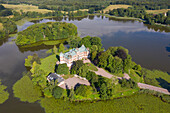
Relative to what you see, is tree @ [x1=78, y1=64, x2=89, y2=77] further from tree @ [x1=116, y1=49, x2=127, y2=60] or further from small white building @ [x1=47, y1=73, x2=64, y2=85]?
tree @ [x1=116, y1=49, x2=127, y2=60]

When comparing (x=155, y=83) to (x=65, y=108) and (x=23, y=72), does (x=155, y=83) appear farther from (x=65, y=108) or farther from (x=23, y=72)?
(x=23, y=72)

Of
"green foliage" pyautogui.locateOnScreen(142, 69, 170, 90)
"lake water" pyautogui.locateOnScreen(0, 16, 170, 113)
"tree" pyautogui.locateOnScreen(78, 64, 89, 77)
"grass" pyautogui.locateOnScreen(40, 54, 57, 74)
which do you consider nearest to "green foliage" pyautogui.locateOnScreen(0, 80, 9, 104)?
"lake water" pyautogui.locateOnScreen(0, 16, 170, 113)

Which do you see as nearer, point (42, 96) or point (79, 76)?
point (42, 96)

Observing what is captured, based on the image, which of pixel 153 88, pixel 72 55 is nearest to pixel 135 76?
pixel 153 88

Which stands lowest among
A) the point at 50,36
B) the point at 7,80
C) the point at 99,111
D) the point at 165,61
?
the point at 99,111

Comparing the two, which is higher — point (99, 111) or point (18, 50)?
point (18, 50)

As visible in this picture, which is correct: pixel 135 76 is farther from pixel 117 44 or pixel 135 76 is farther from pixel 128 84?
pixel 117 44

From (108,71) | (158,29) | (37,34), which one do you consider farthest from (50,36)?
(158,29)
